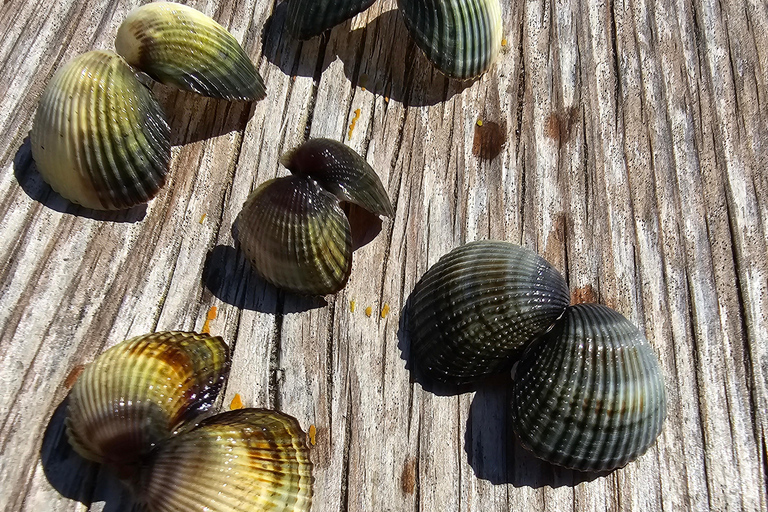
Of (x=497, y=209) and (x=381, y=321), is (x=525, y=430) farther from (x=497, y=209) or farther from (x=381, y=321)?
(x=497, y=209)

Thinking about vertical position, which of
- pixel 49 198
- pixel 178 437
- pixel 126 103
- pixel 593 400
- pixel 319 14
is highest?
pixel 319 14

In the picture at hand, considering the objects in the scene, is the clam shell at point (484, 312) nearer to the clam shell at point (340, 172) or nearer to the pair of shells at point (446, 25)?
the clam shell at point (340, 172)

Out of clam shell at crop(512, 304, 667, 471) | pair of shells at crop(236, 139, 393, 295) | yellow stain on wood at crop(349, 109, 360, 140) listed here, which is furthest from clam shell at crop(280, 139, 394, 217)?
clam shell at crop(512, 304, 667, 471)

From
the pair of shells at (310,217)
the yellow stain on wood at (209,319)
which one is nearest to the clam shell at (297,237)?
the pair of shells at (310,217)

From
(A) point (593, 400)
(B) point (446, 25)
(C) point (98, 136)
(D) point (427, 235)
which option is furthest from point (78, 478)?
(B) point (446, 25)

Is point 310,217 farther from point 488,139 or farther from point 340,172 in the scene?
point 488,139

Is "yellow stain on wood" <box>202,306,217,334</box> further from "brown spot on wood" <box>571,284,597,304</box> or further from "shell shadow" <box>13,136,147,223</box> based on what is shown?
"brown spot on wood" <box>571,284,597,304</box>
